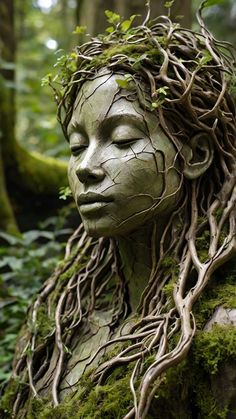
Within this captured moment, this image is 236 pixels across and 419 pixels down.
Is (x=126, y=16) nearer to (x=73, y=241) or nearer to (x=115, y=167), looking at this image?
(x=73, y=241)

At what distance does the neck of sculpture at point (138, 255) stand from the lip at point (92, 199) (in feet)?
0.71

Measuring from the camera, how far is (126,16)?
12.5ft

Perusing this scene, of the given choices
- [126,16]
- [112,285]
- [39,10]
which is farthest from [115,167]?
[39,10]

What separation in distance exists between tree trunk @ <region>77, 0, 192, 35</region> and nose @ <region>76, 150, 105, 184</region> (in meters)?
1.74

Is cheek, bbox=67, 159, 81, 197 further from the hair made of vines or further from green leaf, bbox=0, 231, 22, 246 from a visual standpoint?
green leaf, bbox=0, 231, 22, 246

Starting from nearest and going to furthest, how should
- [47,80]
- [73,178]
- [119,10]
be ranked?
[73,178] < [47,80] < [119,10]

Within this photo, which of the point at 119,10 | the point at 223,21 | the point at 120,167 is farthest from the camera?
the point at 223,21

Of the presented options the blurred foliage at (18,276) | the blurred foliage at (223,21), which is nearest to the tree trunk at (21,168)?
the blurred foliage at (18,276)

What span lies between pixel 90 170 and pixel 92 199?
0.10 meters

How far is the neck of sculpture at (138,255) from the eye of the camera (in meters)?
2.19

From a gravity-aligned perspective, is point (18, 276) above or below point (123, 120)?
below

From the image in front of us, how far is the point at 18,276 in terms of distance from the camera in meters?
3.45

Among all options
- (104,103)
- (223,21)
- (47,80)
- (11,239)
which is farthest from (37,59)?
(104,103)

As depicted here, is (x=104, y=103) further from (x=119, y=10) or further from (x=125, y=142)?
(x=119, y=10)
